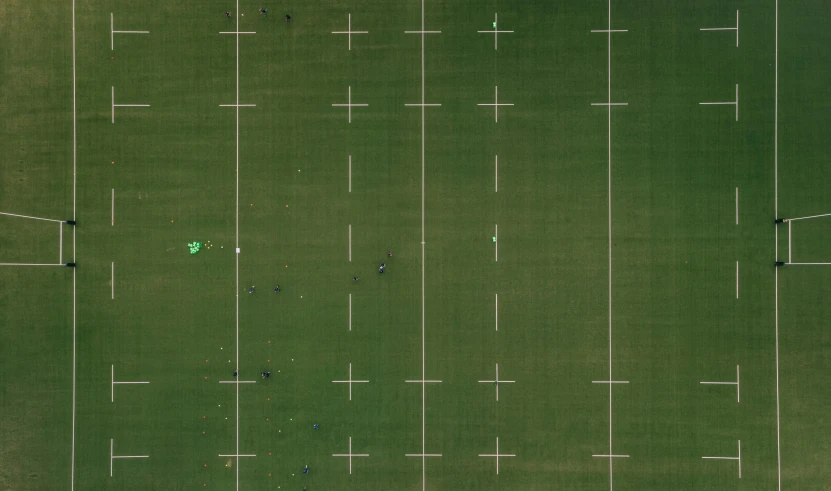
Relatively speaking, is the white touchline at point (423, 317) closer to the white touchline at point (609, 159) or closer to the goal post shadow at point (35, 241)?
the white touchline at point (609, 159)

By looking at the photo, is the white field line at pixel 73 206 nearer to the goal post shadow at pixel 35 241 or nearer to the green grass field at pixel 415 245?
the green grass field at pixel 415 245

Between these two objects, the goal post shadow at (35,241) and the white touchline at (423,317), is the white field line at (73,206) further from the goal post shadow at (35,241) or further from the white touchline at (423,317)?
the white touchline at (423,317)

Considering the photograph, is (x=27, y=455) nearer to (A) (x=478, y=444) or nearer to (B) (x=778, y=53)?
(A) (x=478, y=444)

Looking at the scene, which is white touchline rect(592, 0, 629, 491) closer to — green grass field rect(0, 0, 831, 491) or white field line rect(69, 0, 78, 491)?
green grass field rect(0, 0, 831, 491)

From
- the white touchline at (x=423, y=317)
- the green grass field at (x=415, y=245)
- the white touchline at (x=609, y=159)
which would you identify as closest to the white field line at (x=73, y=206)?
the green grass field at (x=415, y=245)

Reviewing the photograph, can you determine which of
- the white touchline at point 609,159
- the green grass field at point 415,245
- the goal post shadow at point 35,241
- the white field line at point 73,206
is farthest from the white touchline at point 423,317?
the goal post shadow at point 35,241

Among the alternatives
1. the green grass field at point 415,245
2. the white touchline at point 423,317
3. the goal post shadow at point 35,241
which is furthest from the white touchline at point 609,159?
the goal post shadow at point 35,241

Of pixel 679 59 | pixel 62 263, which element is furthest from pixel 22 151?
pixel 679 59

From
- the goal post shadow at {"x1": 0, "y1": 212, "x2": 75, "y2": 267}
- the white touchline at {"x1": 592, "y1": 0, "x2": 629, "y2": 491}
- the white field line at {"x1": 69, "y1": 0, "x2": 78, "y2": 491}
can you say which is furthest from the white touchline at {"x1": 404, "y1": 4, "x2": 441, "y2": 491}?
the goal post shadow at {"x1": 0, "y1": 212, "x2": 75, "y2": 267}
